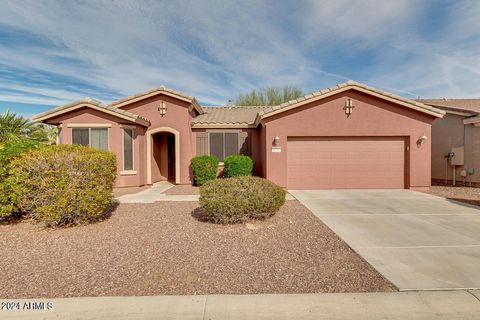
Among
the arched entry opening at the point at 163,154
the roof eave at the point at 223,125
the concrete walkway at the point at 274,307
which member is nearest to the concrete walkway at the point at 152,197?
the arched entry opening at the point at 163,154

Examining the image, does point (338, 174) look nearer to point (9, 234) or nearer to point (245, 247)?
point (245, 247)

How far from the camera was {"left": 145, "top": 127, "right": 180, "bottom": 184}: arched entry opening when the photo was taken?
12.4 metres

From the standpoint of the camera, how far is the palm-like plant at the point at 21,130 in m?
12.4

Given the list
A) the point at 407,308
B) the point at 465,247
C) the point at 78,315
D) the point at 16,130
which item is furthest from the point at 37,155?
the point at 16,130

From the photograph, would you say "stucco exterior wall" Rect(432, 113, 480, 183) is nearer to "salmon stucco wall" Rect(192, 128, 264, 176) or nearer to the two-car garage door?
the two-car garage door

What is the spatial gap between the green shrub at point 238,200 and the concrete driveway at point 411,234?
1569 mm

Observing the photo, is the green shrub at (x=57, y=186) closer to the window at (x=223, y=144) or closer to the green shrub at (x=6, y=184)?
the green shrub at (x=6, y=184)

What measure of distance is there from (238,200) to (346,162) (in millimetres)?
7298

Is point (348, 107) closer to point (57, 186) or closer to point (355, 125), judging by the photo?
point (355, 125)

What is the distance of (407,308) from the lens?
2.74m

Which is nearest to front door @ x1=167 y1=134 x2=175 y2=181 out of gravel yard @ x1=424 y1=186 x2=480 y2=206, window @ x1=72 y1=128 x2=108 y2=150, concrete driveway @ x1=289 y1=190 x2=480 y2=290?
window @ x1=72 y1=128 x2=108 y2=150

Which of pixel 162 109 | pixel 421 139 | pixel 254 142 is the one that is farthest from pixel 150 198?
pixel 421 139

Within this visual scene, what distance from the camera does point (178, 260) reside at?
394cm

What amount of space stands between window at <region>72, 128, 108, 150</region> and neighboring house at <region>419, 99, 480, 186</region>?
55.1 ft
